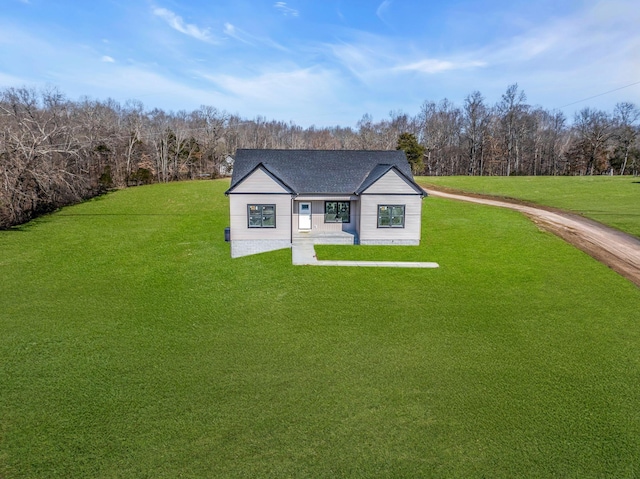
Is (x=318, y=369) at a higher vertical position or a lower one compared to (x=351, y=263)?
lower

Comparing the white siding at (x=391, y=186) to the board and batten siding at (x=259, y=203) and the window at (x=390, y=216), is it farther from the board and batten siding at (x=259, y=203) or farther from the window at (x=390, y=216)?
the board and batten siding at (x=259, y=203)

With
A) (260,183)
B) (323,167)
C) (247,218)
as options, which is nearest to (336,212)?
(323,167)

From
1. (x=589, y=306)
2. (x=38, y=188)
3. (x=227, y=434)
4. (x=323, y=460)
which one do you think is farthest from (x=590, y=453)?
(x=38, y=188)

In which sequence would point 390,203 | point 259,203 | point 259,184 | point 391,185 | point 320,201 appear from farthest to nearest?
1. point 320,201
2. point 390,203
3. point 391,185
4. point 259,203
5. point 259,184

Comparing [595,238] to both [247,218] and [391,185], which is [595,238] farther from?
[247,218]

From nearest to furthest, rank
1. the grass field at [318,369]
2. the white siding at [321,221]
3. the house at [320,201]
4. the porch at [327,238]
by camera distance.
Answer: the grass field at [318,369]
the house at [320,201]
the porch at [327,238]
the white siding at [321,221]

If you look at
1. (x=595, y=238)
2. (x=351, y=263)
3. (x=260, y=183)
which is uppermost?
(x=260, y=183)

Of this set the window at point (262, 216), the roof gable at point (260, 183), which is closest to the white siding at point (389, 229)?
the roof gable at point (260, 183)

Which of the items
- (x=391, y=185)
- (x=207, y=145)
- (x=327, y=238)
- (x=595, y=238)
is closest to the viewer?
(x=391, y=185)
